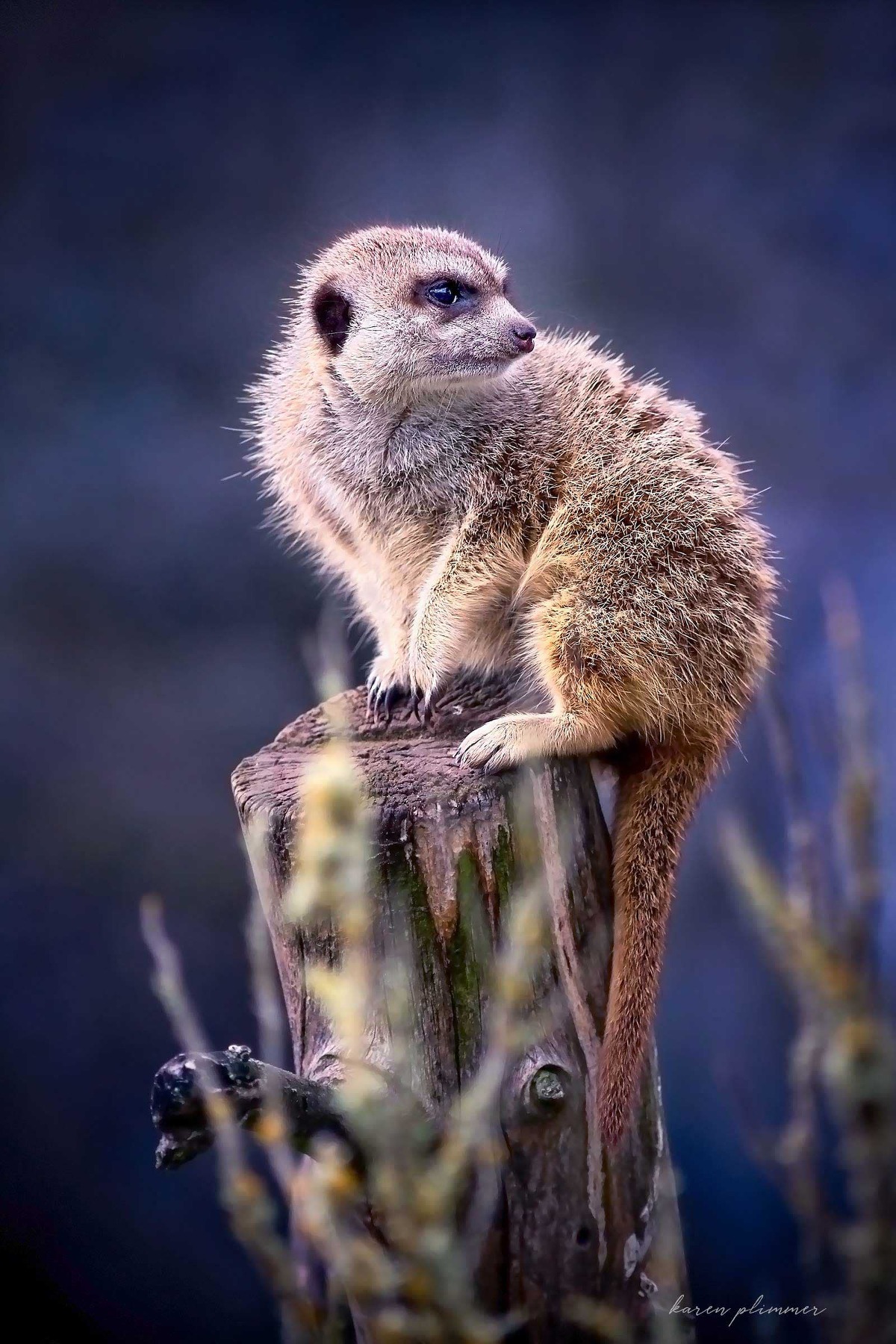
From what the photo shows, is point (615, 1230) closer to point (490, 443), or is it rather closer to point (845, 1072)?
point (845, 1072)

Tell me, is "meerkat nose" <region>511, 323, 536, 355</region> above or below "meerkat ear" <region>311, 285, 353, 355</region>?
below

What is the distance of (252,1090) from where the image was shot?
1100 millimetres

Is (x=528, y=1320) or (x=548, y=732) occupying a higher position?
(x=548, y=732)

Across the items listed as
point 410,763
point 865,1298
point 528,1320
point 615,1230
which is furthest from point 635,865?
point 865,1298

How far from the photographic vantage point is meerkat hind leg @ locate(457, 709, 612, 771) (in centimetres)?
149

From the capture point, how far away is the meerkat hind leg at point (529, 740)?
1488 mm

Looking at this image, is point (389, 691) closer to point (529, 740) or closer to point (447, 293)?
point (529, 740)

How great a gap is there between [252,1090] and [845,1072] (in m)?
0.60

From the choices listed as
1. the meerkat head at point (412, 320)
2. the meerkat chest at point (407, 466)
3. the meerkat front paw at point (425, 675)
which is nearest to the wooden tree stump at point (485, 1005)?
the meerkat front paw at point (425, 675)

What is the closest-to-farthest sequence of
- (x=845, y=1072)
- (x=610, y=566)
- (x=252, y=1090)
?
1. (x=845, y=1072)
2. (x=252, y=1090)
3. (x=610, y=566)

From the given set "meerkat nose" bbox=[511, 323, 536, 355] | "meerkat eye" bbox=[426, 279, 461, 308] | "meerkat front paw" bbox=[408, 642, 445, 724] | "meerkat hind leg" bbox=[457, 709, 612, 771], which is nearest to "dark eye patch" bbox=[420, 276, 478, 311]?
"meerkat eye" bbox=[426, 279, 461, 308]

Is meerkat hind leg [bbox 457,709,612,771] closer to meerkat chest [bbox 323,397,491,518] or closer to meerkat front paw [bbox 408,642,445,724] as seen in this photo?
meerkat front paw [bbox 408,642,445,724]

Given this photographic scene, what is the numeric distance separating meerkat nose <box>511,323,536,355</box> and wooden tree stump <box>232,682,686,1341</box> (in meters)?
0.66

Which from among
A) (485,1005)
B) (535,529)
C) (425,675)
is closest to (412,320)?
(535,529)
